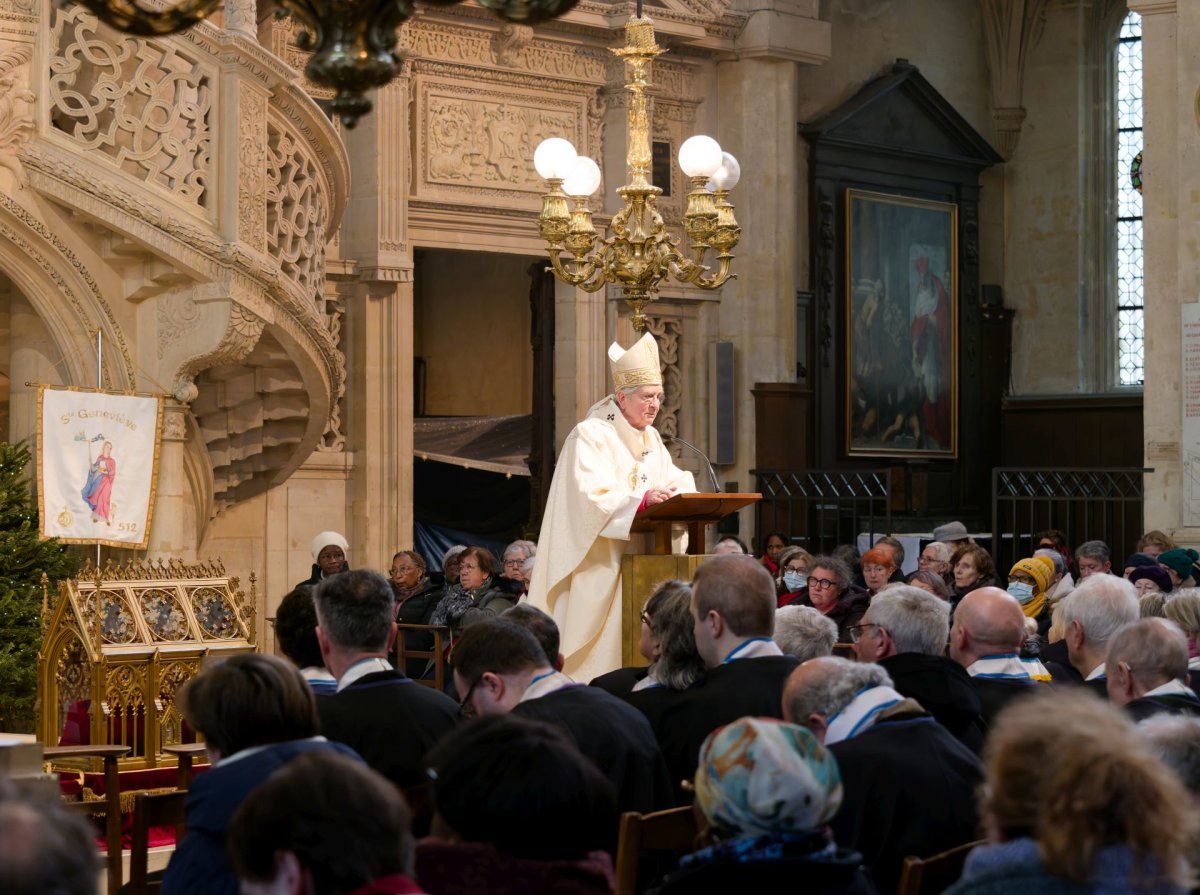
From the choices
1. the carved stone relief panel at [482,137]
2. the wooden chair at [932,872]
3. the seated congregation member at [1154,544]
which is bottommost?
the wooden chair at [932,872]

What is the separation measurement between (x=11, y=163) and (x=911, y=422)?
31.6 ft

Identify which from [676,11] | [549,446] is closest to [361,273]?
[549,446]

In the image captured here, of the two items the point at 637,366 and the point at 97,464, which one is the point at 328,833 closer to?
the point at 637,366

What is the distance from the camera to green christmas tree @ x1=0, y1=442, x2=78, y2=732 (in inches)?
351

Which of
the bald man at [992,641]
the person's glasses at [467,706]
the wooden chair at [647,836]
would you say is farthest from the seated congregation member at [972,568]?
the wooden chair at [647,836]

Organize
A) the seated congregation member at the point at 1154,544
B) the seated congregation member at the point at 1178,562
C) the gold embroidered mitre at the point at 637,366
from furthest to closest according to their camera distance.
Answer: the seated congregation member at the point at 1154,544
the seated congregation member at the point at 1178,562
the gold embroidered mitre at the point at 637,366

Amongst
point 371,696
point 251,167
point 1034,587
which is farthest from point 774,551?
point 371,696

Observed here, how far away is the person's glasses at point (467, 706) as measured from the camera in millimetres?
4156

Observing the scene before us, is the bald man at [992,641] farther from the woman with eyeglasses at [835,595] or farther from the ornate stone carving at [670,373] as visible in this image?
the ornate stone carving at [670,373]

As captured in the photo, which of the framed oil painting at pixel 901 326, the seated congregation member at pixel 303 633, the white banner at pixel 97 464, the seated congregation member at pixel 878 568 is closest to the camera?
the seated congregation member at pixel 303 633

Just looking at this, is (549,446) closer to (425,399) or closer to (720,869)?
(425,399)

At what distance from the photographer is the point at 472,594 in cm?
906

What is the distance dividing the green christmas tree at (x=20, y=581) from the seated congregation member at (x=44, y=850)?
6.90m

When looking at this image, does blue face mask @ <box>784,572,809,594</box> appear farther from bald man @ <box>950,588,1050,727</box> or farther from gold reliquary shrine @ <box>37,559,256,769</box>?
bald man @ <box>950,588,1050,727</box>
